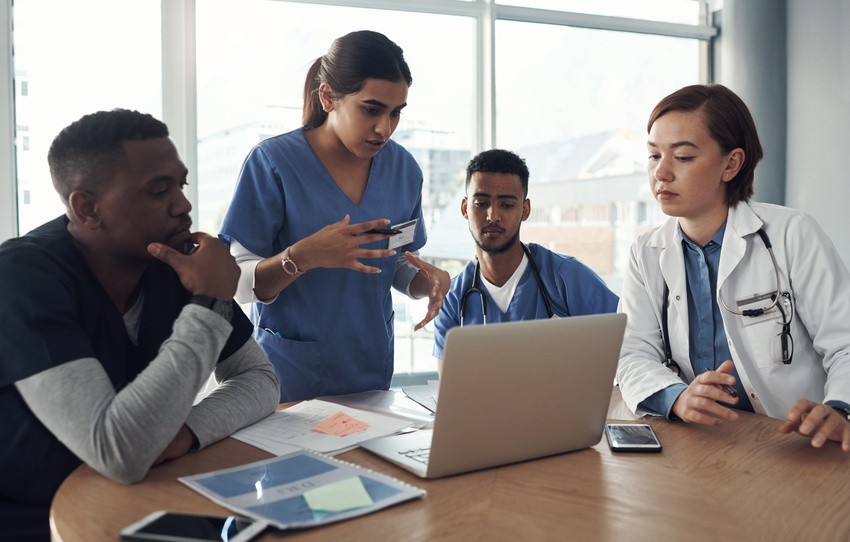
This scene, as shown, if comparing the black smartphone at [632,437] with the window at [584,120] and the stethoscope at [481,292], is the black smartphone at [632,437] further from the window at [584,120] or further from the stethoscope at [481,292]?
the window at [584,120]

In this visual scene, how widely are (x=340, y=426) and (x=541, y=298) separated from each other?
3.87 ft

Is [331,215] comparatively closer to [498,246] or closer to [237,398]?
[498,246]

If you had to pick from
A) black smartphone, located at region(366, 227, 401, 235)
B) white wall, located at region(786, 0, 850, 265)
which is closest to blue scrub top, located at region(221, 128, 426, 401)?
black smartphone, located at region(366, 227, 401, 235)

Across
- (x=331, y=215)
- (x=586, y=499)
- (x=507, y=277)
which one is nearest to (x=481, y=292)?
(x=507, y=277)

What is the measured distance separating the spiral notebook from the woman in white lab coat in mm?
740

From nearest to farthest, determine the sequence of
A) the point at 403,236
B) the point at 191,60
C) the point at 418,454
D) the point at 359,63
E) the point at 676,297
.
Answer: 1. the point at 418,454
2. the point at 676,297
3. the point at 359,63
4. the point at 403,236
5. the point at 191,60

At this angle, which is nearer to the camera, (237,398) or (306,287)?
(237,398)

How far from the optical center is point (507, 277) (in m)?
2.52

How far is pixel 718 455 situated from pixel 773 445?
0.14m

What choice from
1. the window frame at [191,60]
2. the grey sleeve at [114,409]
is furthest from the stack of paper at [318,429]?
the window frame at [191,60]

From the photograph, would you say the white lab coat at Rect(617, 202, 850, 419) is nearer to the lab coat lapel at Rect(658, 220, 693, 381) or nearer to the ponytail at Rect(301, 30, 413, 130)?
the lab coat lapel at Rect(658, 220, 693, 381)

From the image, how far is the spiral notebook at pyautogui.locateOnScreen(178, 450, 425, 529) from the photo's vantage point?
1.00 meters

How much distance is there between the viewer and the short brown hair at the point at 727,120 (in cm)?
186

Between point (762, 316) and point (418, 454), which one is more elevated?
point (762, 316)
